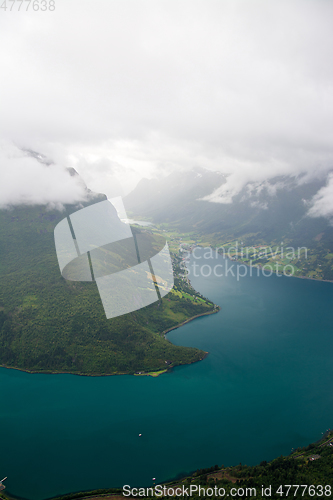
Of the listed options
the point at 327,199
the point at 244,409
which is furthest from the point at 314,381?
the point at 327,199

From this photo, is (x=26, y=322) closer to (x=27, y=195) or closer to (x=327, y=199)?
(x=27, y=195)

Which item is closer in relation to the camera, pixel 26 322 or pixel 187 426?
pixel 187 426

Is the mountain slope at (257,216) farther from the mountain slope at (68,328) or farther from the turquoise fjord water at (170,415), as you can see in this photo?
the mountain slope at (68,328)

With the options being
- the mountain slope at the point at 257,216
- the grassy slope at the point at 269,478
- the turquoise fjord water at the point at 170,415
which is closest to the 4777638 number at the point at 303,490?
the grassy slope at the point at 269,478

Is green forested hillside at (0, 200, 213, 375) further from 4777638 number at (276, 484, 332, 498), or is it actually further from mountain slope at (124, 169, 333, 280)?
mountain slope at (124, 169, 333, 280)

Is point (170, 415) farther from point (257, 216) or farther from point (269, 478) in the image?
point (257, 216)

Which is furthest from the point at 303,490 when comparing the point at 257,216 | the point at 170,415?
the point at 257,216

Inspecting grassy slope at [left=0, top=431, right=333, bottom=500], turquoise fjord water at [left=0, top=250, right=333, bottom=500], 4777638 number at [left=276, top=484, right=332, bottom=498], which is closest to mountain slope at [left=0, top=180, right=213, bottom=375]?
turquoise fjord water at [left=0, top=250, right=333, bottom=500]
